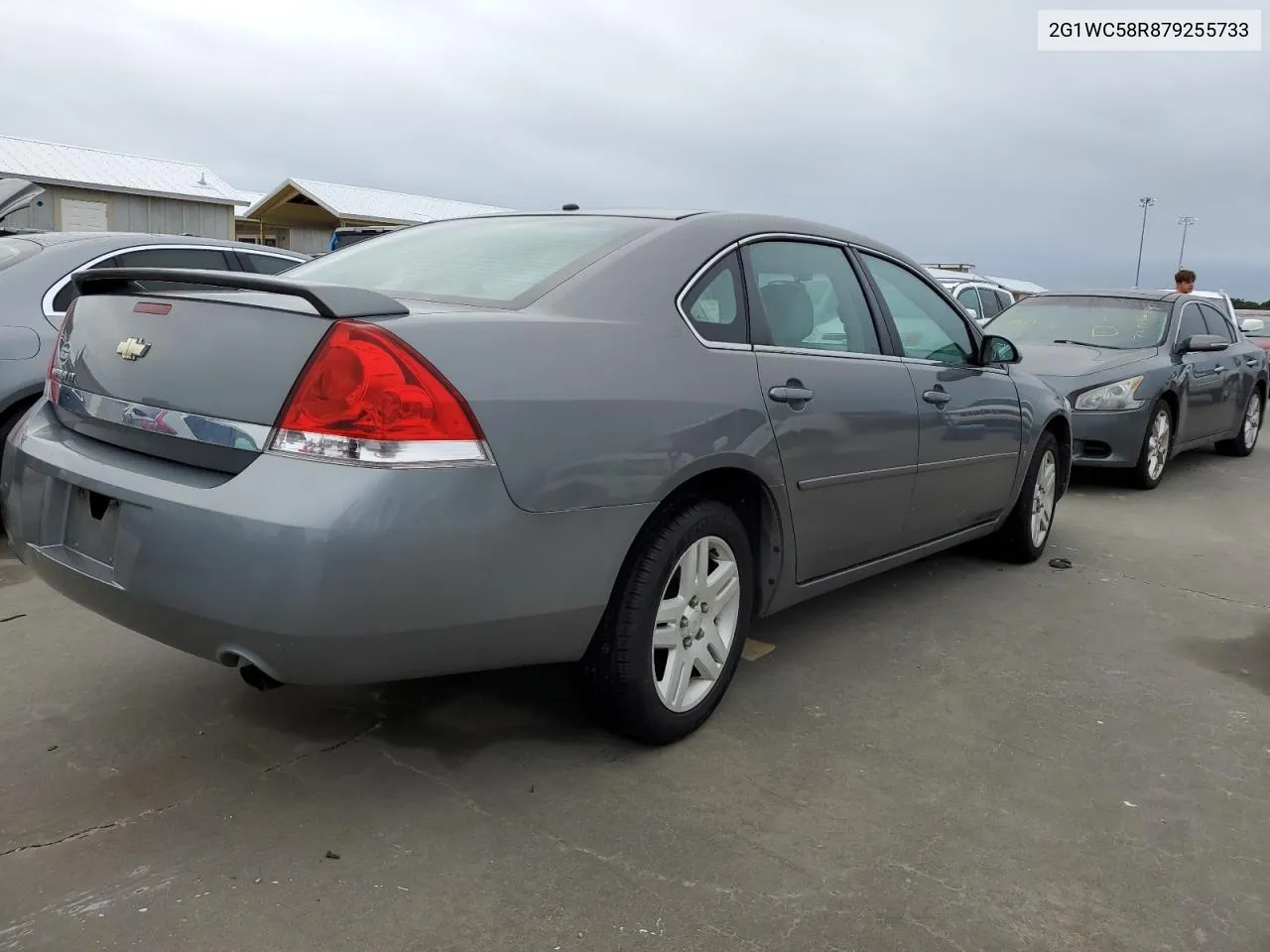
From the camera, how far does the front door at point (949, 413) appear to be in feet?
13.0

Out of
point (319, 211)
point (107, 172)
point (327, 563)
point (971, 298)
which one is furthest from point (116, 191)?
point (327, 563)

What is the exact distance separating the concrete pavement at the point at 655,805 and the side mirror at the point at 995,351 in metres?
1.25

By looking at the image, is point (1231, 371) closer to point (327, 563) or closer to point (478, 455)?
point (478, 455)

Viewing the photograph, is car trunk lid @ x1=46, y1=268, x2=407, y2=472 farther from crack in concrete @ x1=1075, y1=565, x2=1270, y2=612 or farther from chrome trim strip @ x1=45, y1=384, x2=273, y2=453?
crack in concrete @ x1=1075, y1=565, x2=1270, y2=612

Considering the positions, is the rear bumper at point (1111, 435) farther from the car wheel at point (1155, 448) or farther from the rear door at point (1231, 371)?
the rear door at point (1231, 371)

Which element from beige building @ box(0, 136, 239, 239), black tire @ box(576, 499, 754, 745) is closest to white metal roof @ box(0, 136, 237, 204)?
beige building @ box(0, 136, 239, 239)

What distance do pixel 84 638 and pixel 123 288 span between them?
1.45 m

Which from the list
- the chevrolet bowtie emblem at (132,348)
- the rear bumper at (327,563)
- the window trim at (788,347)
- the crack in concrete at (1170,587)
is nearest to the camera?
the rear bumper at (327,563)

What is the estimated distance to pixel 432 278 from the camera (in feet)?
9.78

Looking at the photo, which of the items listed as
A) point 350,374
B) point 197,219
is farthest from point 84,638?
point 197,219

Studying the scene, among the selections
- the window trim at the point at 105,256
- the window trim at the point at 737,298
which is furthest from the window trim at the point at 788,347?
the window trim at the point at 105,256

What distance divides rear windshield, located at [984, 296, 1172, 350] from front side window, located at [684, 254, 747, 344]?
19.1 ft

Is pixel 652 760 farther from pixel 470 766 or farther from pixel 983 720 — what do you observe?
pixel 983 720

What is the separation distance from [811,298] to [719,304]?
1.88ft
